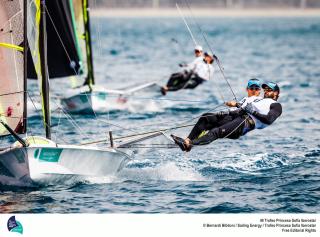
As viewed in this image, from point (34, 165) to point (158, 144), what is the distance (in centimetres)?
171

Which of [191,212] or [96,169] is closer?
[191,212]

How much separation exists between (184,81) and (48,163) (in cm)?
812

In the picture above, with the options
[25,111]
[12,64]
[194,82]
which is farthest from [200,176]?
[194,82]

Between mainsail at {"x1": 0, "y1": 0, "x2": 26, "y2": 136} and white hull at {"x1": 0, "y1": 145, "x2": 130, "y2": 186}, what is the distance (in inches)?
28.7

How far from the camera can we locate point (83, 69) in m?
17.4

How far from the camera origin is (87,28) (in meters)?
17.0

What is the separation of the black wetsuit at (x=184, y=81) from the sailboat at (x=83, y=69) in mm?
994

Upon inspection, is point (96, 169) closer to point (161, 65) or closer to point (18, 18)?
point (18, 18)

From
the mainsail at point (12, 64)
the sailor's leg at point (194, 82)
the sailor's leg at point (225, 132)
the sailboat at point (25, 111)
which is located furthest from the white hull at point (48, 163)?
the sailor's leg at point (194, 82)

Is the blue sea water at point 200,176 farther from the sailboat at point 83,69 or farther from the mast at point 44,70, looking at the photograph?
the mast at point 44,70

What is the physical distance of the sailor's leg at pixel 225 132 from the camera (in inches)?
420

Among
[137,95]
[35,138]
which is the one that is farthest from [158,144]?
[137,95]

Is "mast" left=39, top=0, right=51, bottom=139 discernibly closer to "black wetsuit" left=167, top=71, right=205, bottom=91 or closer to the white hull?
the white hull

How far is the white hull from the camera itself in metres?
9.83
